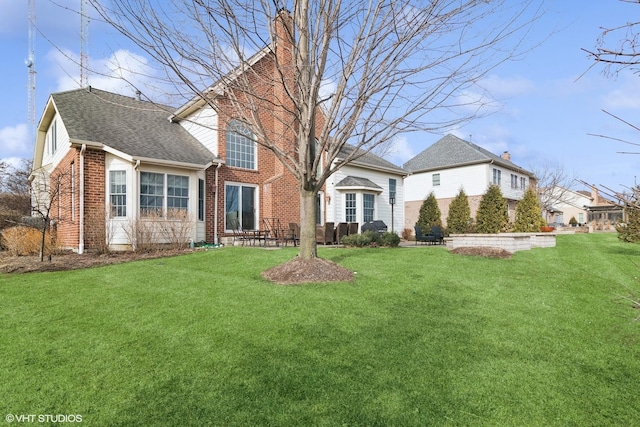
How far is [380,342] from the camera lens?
3793mm

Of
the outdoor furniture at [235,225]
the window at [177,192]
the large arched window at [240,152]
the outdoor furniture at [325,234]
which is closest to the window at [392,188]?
the outdoor furniture at [325,234]

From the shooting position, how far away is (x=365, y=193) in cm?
1922

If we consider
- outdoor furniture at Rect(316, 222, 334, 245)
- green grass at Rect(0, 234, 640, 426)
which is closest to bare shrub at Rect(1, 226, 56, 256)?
green grass at Rect(0, 234, 640, 426)

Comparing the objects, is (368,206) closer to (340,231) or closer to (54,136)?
(340,231)

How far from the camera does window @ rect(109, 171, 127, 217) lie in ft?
40.8

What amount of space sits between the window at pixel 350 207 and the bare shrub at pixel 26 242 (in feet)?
40.7

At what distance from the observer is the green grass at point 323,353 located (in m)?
2.59

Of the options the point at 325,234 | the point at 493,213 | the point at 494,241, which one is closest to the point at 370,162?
the point at 325,234

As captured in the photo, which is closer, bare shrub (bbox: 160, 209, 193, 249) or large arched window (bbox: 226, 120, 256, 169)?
bare shrub (bbox: 160, 209, 193, 249)

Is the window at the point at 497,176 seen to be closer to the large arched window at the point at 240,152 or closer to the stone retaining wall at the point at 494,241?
the stone retaining wall at the point at 494,241

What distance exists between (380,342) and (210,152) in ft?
43.8

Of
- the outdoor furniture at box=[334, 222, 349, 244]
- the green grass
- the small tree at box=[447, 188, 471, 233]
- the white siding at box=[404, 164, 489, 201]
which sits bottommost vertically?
the green grass

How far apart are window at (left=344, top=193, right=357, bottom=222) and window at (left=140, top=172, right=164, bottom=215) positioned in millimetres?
9161

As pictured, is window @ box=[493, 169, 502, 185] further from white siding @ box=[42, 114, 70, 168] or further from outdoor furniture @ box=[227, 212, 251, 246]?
white siding @ box=[42, 114, 70, 168]
